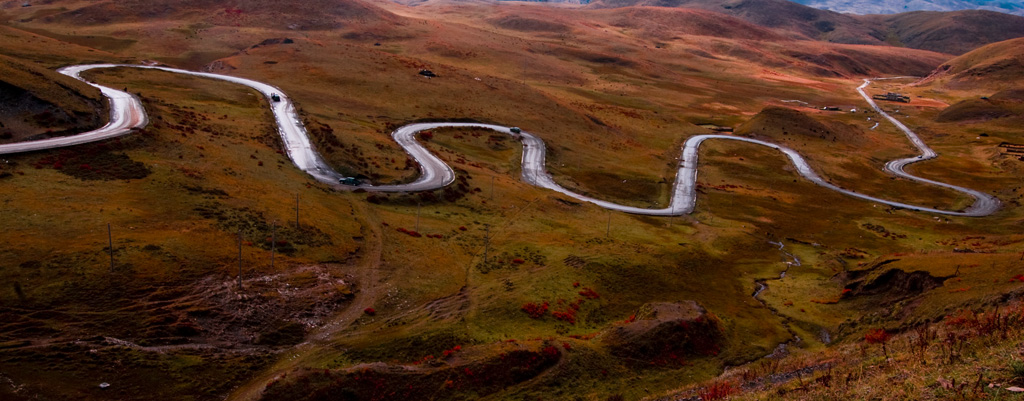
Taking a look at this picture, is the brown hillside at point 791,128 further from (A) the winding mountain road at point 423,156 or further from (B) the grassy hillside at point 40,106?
(B) the grassy hillside at point 40,106

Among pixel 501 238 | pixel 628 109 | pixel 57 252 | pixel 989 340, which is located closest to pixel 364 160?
pixel 501 238

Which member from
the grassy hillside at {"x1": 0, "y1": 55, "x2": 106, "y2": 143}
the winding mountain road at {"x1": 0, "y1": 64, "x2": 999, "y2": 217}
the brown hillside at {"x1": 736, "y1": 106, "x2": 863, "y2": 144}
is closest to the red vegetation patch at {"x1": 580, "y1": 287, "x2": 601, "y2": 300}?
the winding mountain road at {"x1": 0, "y1": 64, "x2": 999, "y2": 217}

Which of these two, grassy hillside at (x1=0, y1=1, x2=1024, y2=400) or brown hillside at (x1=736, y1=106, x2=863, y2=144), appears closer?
grassy hillside at (x1=0, y1=1, x2=1024, y2=400)

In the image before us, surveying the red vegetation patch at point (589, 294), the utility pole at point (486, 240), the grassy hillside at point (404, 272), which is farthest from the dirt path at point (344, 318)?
the red vegetation patch at point (589, 294)

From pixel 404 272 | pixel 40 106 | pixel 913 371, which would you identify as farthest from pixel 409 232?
pixel 913 371

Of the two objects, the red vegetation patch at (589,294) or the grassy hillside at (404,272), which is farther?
the red vegetation patch at (589,294)

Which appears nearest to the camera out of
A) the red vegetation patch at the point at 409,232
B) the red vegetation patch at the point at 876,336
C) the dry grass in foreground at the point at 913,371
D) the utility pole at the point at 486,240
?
the dry grass in foreground at the point at 913,371

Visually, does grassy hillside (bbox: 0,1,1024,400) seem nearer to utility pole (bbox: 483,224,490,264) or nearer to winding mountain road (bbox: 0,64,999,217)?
utility pole (bbox: 483,224,490,264)

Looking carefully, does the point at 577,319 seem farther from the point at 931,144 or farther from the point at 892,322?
the point at 931,144
